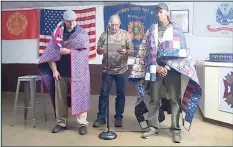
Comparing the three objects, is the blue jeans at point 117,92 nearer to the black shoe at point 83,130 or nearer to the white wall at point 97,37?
the black shoe at point 83,130

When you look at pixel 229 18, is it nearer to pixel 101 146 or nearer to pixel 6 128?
pixel 101 146

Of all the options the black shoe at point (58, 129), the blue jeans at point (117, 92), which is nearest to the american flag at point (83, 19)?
the blue jeans at point (117, 92)

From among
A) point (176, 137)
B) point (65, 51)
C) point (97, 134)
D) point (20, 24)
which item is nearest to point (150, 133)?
point (176, 137)

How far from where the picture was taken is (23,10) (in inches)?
192

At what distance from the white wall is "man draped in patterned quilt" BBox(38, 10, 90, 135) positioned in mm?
2121

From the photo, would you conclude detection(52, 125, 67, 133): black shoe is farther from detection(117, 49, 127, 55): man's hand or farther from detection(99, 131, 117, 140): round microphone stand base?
detection(117, 49, 127, 55): man's hand

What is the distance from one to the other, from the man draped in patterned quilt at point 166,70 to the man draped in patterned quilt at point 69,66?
498 mm

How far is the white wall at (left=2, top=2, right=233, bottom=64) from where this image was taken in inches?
175

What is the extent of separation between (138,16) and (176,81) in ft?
7.93

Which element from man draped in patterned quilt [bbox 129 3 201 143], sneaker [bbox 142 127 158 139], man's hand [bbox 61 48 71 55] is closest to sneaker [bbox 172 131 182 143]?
man draped in patterned quilt [bbox 129 3 201 143]

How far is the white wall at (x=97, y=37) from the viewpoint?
4.44 metres

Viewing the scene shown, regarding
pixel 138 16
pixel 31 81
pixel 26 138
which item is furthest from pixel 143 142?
pixel 138 16

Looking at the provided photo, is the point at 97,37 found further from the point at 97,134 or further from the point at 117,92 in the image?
the point at 97,134

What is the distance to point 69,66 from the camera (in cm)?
Result: 248
